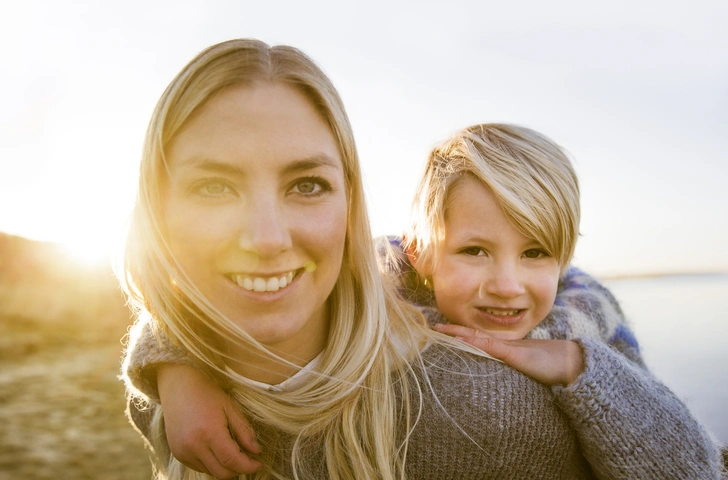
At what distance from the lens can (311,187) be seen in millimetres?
1710

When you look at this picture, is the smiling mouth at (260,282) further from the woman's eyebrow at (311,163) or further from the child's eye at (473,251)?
the child's eye at (473,251)

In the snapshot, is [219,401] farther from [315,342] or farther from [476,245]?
[476,245]

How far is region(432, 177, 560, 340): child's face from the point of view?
212 centimetres

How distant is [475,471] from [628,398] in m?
0.51

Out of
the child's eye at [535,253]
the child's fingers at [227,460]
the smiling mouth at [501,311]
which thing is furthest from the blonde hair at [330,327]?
the child's eye at [535,253]

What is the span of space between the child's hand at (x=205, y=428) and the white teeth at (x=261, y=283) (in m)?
0.41

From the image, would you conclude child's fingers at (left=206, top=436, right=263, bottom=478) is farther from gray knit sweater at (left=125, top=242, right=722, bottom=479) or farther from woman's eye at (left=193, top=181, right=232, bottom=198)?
woman's eye at (left=193, top=181, right=232, bottom=198)

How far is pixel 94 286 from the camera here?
10.6 m

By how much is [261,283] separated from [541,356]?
0.91 metres

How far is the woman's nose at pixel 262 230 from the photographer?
5.16ft

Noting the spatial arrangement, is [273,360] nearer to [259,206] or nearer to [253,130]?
[259,206]

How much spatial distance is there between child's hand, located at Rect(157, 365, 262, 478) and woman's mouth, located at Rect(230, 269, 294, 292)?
0.41m

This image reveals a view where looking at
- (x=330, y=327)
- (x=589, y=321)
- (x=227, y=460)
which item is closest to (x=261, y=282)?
(x=330, y=327)

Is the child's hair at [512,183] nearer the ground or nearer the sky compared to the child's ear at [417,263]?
nearer the sky
